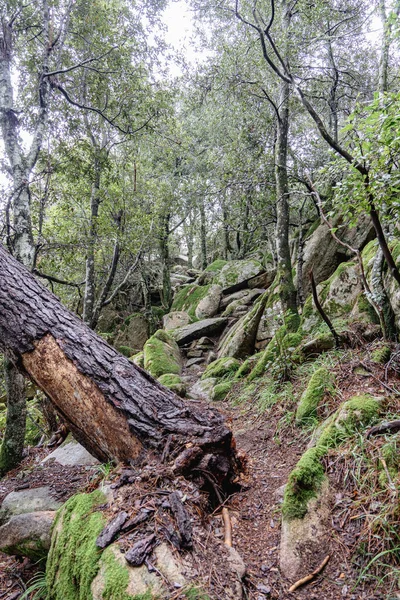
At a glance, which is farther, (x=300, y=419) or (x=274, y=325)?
(x=274, y=325)

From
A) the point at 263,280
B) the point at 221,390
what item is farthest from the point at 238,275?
the point at 221,390

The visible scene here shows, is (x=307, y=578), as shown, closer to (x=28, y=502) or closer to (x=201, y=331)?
(x=28, y=502)

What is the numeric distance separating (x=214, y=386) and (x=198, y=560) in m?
5.28

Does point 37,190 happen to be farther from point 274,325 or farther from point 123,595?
point 123,595

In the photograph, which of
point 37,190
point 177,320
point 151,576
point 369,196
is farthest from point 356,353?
point 177,320

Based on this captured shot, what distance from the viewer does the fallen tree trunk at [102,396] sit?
2.89 meters

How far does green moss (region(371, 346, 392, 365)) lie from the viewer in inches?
153

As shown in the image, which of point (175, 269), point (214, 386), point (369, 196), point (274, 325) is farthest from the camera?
point (175, 269)

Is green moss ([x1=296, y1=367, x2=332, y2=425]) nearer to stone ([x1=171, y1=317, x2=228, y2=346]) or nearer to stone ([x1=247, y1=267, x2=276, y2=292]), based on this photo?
stone ([x1=171, y1=317, x2=228, y2=346])

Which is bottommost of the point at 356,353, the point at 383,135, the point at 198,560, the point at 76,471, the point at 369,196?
the point at 76,471

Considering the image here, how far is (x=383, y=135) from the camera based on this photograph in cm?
312

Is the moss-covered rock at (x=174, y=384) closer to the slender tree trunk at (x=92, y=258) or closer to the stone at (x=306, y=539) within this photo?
the slender tree trunk at (x=92, y=258)

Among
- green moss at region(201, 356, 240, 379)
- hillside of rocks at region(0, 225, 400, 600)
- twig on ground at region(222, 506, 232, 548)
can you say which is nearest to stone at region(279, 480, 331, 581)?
hillside of rocks at region(0, 225, 400, 600)

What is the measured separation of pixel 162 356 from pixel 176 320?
187 inches
